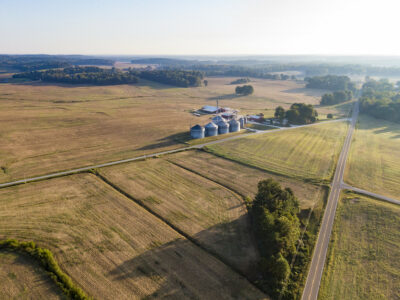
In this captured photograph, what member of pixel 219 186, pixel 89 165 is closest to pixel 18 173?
pixel 89 165

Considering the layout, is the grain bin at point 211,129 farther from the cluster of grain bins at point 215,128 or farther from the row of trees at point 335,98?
the row of trees at point 335,98

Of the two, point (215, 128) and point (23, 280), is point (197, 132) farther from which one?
point (23, 280)

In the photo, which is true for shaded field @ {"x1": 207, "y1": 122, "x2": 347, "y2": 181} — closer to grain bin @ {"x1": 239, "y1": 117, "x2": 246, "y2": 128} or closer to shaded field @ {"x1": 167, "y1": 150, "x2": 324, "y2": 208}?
shaded field @ {"x1": 167, "y1": 150, "x2": 324, "y2": 208}

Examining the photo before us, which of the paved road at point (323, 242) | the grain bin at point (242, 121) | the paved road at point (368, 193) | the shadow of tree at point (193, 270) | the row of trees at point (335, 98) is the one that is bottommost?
the paved road at point (323, 242)

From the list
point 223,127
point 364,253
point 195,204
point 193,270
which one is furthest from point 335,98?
point 193,270

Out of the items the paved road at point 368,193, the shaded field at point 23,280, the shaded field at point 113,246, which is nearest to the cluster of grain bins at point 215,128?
the shaded field at point 113,246

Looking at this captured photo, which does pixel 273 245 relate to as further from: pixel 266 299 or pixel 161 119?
pixel 161 119
